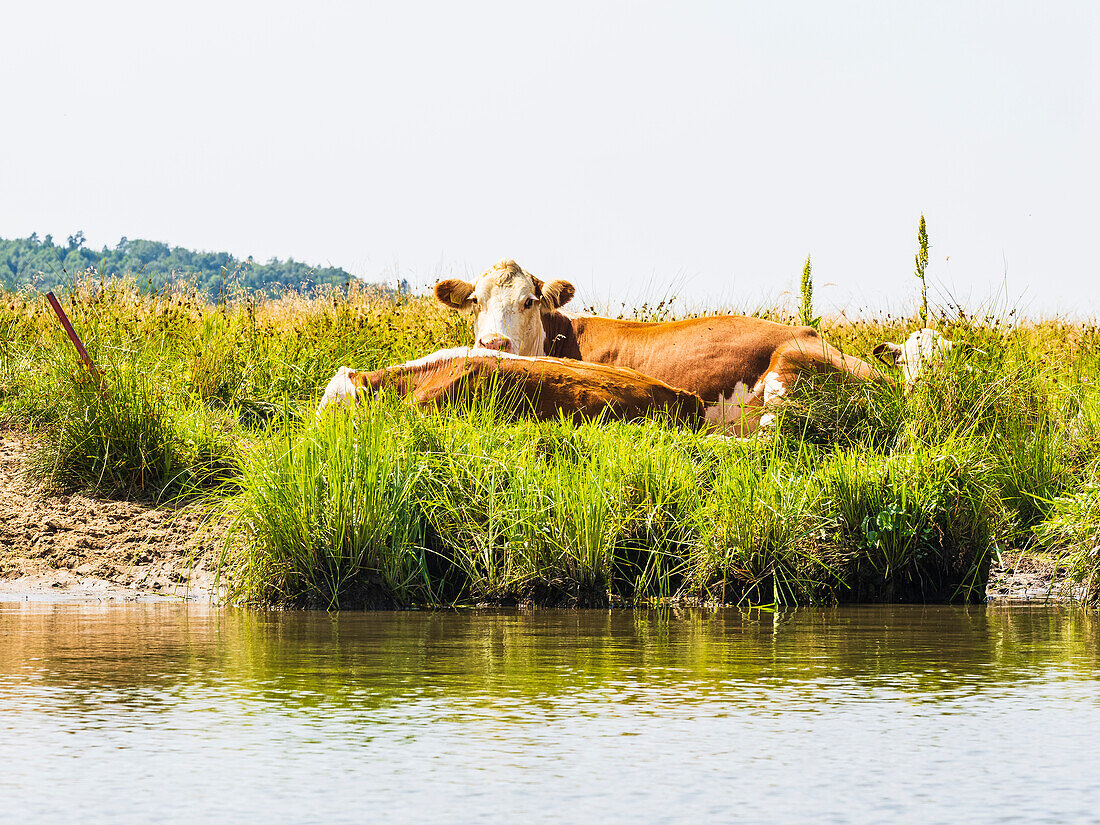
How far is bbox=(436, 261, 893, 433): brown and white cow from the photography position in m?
12.5

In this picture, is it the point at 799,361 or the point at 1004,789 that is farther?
the point at 799,361

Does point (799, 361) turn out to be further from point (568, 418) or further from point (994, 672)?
point (994, 672)

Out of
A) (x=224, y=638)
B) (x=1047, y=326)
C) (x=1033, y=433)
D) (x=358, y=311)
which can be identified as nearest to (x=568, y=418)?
(x=1033, y=433)

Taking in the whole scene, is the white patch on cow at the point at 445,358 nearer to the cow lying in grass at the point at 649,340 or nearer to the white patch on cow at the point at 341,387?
the white patch on cow at the point at 341,387

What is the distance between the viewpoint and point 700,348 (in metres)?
12.8

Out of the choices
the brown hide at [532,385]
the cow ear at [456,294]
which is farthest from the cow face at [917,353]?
the cow ear at [456,294]

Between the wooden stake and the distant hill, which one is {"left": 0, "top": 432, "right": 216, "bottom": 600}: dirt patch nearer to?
the wooden stake

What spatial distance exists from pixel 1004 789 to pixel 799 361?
8.86 meters

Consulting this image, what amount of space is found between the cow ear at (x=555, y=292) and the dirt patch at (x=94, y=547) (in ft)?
14.5

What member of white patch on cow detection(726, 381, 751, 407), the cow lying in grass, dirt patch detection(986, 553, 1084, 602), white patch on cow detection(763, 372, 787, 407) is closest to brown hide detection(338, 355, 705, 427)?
white patch on cow detection(763, 372, 787, 407)

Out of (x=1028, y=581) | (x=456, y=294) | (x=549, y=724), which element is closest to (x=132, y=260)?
(x=456, y=294)

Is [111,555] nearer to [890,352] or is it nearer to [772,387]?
[772,387]

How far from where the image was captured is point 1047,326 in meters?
18.8

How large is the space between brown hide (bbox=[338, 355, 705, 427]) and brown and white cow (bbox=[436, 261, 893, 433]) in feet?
5.17
